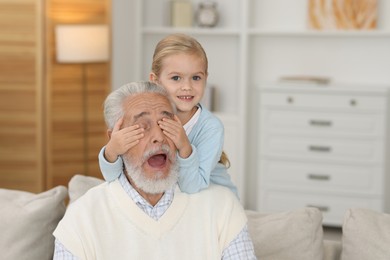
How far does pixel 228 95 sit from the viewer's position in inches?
260

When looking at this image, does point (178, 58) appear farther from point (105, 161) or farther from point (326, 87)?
point (326, 87)

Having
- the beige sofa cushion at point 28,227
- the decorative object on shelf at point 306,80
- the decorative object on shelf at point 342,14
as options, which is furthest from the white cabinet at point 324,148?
the beige sofa cushion at point 28,227

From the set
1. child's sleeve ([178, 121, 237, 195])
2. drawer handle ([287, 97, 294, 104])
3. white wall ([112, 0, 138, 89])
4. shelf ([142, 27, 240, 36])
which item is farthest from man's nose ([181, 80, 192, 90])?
shelf ([142, 27, 240, 36])

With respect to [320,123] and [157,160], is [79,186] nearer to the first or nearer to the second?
[157,160]

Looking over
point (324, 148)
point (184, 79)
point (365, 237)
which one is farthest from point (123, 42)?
point (365, 237)

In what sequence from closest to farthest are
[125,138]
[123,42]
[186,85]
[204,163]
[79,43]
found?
[125,138]
[204,163]
[186,85]
[79,43]
[123,42]

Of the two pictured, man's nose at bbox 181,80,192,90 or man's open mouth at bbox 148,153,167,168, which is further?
man's nose at bbox 181,80,192,90

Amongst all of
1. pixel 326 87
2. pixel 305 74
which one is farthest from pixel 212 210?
pixel 305 74

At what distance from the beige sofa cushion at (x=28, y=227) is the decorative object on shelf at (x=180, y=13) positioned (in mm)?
3941

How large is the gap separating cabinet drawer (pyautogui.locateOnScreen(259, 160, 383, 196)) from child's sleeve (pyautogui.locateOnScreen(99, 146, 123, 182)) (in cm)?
377

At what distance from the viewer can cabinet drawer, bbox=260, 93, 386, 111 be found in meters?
5.75

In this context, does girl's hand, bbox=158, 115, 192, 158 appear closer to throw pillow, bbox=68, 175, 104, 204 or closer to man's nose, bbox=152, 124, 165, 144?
man's nose, bbox=152, 124, 165, 144

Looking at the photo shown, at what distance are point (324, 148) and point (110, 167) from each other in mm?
3812

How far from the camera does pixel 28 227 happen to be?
2.56m
